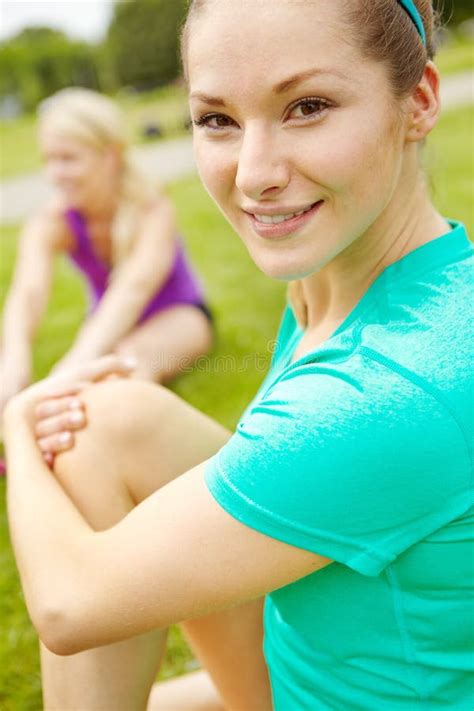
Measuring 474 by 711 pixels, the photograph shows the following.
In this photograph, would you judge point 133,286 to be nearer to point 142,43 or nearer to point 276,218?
point 276,218

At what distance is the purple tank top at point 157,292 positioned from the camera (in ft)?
15.8

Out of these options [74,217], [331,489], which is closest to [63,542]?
[331,489]

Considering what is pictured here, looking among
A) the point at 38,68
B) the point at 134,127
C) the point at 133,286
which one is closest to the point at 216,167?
the point at 133,286

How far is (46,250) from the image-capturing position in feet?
16.1

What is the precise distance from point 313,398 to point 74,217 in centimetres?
390

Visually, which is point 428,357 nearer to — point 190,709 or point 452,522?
point 452,522

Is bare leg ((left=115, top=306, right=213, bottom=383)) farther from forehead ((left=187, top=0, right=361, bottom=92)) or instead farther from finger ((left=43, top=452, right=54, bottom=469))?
forehead ((left=187, top=0, right=361, bottom=92))

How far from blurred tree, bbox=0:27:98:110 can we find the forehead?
38397 mm

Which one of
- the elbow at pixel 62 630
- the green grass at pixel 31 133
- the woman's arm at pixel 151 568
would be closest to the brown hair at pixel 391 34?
the woman's arm at pixel 151 568

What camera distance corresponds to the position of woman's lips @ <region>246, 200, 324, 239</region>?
56.3 inches

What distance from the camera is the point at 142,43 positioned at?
44219mm

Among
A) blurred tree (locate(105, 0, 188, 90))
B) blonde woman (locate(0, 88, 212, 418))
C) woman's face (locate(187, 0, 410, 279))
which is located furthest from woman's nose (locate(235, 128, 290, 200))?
blurred tree (locate(105, 0, 188, 90))

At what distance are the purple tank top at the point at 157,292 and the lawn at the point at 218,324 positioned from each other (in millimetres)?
→ 374

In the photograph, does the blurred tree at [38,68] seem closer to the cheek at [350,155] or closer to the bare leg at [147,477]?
the bare leg at [147,477]
